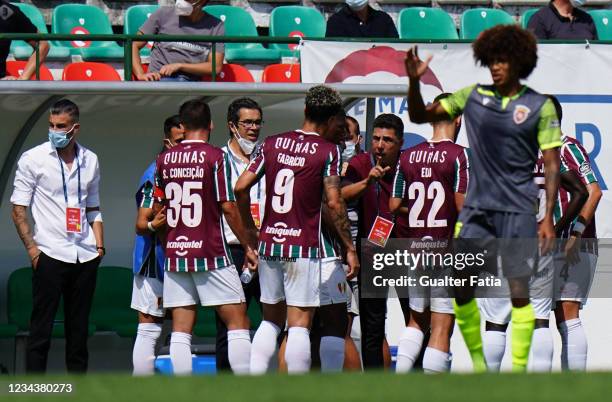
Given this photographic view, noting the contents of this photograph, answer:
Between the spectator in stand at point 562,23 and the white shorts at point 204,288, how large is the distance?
4.94 m

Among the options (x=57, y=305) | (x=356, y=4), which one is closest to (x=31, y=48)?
(x=356, y=4)

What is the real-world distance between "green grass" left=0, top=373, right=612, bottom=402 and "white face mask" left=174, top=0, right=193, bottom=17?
17.2ft

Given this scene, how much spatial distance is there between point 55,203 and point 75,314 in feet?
2.62

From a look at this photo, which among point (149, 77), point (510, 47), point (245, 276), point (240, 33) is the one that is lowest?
point (245, 276)

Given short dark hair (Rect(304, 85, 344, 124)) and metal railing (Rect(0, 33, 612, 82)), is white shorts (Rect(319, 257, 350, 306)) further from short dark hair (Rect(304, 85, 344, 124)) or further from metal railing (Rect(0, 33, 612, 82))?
metal railing (Rect(0, 33, 612, 82))

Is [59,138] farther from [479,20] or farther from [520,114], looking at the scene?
[479,20]

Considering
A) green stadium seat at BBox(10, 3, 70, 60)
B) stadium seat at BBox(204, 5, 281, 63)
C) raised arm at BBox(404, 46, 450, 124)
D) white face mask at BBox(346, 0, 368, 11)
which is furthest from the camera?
stadium seat at BBox(204, 5, 281, 63)

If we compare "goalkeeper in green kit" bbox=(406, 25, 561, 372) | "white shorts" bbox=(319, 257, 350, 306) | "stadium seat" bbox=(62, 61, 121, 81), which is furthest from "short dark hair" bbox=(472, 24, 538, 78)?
"stadium seat" bbox=(62, 61, 121, 81)

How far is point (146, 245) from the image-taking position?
9.16m

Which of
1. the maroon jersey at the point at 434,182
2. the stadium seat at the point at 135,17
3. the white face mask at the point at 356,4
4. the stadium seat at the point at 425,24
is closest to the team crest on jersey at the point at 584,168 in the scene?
the maroon jersey at the point at 434,182

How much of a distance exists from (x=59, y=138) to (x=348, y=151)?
207 centimetres

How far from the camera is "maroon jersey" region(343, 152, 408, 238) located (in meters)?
9.13

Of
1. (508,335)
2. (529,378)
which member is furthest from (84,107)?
(529,378)

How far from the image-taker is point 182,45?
1096 centimetres
